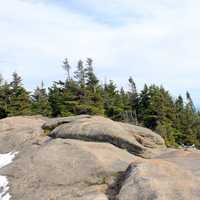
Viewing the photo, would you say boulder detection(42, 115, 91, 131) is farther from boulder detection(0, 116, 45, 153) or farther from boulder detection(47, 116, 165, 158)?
boulder detection(47, 116, 165, 158)

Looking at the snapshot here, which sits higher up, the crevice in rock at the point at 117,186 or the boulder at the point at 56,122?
the boulder at the point at 56,122

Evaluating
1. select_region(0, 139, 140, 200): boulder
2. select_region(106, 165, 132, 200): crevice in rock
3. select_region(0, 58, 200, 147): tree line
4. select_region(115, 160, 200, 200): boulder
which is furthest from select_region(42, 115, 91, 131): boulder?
select_region(0, 58, 200, 147): tree line

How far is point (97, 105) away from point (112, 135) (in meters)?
43.0

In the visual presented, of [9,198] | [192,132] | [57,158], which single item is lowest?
[192,132]

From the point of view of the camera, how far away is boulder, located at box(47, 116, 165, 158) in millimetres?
16312

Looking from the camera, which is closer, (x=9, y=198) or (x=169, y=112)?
(x=9, y=198)

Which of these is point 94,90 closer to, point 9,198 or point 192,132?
point 192,132

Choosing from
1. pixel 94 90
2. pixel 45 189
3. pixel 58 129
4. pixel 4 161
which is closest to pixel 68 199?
pixel 45 189

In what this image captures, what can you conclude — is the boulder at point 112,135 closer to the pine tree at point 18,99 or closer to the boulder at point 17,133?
the boulder at point 17,133

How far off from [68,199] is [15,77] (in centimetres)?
4569

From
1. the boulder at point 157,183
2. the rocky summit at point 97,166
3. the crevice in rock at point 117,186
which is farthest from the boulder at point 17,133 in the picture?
the boulder at point 157,183

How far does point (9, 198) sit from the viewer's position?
483 inches

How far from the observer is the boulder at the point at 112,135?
642 inches

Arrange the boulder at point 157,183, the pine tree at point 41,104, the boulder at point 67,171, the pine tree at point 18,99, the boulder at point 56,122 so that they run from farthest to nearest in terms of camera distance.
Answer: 1. the pine tree at point 41,104
2. the pine tree at point 18,99
3. the boulder at point 56,122
4. the boulder at point 67,171
5. the boulder at point 157,183
